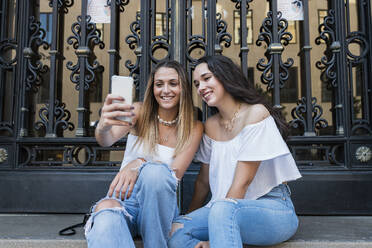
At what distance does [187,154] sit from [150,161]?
0.26 metres

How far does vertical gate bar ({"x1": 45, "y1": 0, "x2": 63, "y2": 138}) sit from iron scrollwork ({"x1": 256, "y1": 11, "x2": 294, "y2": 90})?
167 centimetres

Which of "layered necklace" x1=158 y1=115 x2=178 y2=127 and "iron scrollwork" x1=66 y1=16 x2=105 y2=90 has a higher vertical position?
"iron scrollwork" x1=66 y1=16 x2=105 y2=90

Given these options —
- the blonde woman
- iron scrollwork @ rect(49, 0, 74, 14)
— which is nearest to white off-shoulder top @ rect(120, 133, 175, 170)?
the blonde woman

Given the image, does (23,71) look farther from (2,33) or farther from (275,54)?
(275,54)

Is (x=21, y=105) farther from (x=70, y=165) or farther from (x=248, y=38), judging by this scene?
(x=248, y=38)

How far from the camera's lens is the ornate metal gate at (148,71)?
2418 millimetres

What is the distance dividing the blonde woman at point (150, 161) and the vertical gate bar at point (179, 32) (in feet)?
1.79

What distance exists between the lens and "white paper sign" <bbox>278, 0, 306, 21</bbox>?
2559mm

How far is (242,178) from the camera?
1.66 meters

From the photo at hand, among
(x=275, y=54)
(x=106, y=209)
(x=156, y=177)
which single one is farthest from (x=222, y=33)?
(x=106, y=209)

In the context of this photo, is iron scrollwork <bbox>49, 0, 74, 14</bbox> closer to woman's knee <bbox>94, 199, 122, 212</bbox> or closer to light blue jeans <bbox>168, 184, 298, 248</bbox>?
woman's knee <bbox>94, 199, 122, 212</bbox>

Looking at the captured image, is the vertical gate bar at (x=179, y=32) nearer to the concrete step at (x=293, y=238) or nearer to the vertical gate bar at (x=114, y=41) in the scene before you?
the vertical gate bar at (x=114, y=41)

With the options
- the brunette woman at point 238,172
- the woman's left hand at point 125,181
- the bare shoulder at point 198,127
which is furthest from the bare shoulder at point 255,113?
the woman's left hand at point 125,181

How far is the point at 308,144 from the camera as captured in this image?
96.4 inches
